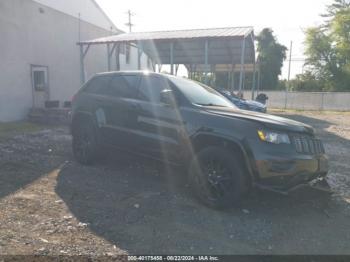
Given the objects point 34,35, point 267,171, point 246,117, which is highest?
point 34,35

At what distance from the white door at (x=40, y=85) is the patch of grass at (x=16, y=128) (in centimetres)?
184

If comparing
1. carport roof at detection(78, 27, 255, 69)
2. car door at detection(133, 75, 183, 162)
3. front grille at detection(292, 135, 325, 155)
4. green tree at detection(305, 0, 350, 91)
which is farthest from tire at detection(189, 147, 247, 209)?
green tree at detection(305, 0, 350, 91)

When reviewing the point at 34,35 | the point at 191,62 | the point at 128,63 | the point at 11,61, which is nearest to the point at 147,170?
the point at 11,61

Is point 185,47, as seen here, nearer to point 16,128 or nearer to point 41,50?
point 41,50

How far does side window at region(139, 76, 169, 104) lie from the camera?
497 cm

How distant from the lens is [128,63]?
22469 millimetres

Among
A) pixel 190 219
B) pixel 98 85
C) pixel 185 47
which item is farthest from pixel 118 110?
pixel 185 47

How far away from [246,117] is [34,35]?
1185 centimetres

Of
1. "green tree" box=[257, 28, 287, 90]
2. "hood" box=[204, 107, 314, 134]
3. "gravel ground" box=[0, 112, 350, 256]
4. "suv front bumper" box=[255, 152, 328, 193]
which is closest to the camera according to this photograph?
"gravel ground" box=[0, 112, 350, 256]

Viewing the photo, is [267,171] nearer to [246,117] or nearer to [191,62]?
[246,117]

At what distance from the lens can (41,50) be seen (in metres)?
13.5

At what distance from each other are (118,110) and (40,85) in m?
9.65

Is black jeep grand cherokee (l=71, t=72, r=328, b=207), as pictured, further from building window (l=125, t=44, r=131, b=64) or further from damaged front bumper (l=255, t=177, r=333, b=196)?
building window (l=125, t=44, r=131, b=64)

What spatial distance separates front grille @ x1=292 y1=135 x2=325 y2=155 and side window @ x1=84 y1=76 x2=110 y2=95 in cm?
353
